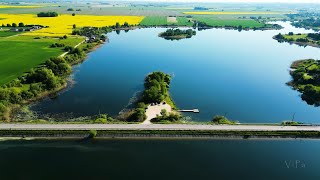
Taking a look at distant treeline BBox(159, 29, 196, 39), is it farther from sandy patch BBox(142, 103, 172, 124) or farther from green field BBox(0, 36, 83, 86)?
sandy patch BBox(142, 103, 172, 124)

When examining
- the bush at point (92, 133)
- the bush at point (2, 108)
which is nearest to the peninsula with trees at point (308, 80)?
the bush at point (92, 133)

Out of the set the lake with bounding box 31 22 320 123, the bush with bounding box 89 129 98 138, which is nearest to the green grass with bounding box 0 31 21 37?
the lake with bounding box 31 22 320 123

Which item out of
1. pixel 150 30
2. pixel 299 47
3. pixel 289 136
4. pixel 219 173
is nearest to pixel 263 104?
pixel 289 136

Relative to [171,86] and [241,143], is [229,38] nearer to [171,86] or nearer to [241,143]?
[171,86]

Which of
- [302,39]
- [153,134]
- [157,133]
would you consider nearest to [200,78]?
[157,133]

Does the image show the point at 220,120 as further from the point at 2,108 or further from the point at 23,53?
the point at 23,53
